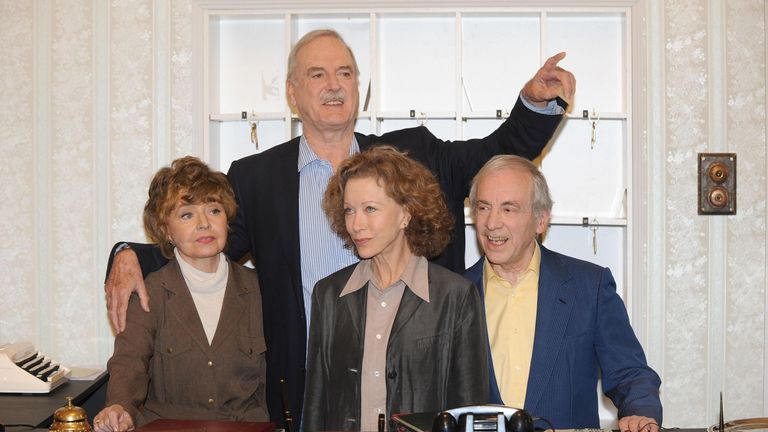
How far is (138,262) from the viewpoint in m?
2.94

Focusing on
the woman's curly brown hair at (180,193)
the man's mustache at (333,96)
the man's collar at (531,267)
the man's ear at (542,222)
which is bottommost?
the man's collar at (531,267)

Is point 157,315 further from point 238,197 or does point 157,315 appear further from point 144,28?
point 144,28

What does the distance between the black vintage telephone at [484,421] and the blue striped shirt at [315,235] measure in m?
1.10

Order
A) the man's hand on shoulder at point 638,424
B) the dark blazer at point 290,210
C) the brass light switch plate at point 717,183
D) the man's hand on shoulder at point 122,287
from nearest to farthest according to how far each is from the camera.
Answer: the man's hand on shoulder at point 638,424
the man's hand on shoulder at point 122,287
the dark blazer at point 290,210
the brass light switch plate at point 717,183

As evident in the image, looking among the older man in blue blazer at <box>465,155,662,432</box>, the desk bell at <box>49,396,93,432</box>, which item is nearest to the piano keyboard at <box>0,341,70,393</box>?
the desk bell at <box>49,396,93,432</box>

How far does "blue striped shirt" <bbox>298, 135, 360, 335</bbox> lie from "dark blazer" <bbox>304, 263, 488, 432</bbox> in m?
0.37

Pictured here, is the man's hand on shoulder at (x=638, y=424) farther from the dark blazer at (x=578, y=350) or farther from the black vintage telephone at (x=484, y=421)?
the black vintage telephone at (x=484, y=421)

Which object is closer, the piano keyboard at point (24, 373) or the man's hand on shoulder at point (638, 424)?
the man's hand on shoulder at point (638, 424)

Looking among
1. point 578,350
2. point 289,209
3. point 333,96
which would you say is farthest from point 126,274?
point 578,350

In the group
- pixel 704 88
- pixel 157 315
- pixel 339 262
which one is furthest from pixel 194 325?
pixel 704 88

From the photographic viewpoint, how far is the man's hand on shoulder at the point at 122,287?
9.25ft

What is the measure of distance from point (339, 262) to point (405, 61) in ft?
4.81

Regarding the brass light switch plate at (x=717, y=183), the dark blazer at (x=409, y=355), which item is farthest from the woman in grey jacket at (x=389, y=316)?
the brass light switch plate at (x=717, y=183)

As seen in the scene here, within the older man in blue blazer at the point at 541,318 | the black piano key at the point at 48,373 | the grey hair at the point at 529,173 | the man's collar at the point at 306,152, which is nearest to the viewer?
the older man in blue blazer at the point at 541,318
